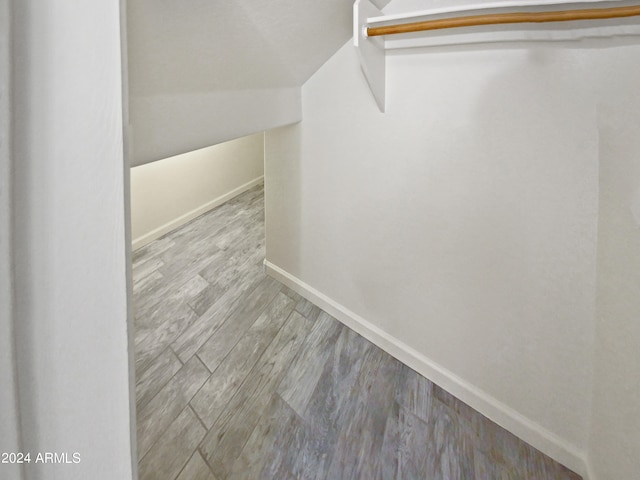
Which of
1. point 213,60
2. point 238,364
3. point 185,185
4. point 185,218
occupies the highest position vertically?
point 213,60

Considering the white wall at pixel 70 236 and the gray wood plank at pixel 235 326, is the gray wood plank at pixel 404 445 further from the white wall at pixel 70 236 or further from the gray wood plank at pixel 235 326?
the white wall at pixel 70 236

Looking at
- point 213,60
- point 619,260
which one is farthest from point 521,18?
point 213,60

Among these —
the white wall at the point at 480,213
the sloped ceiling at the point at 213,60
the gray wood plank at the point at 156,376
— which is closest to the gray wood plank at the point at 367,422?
the white wall at the point at 480,213

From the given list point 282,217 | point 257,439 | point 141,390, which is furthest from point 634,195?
point 141,390

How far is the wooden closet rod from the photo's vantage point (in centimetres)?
77

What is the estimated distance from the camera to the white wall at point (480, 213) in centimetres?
97

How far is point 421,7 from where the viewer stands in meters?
1.17

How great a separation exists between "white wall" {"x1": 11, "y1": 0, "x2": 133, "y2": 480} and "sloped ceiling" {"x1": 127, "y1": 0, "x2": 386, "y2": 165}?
1.77 feet

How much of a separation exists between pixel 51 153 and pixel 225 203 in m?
3.82

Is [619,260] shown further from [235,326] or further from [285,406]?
[235,326]

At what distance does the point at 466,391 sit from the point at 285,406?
82 cm

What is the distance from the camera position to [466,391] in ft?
4.49

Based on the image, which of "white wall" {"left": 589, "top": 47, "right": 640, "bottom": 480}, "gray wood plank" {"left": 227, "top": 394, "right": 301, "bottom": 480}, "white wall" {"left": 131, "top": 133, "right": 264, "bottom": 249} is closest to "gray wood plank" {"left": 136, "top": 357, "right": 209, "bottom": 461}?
"gray wood plank" {"left": 227, "top": 394, "right": 301, "bottom": 480}

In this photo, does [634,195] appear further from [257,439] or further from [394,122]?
[257,439]
